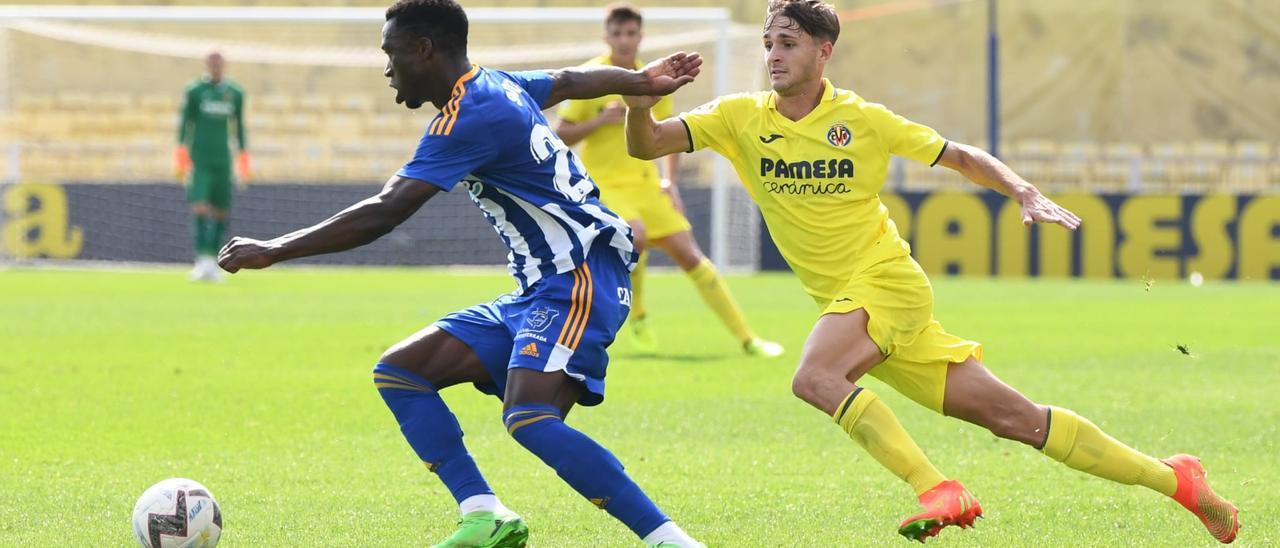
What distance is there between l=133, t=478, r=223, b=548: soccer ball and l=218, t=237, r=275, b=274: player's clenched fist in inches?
36.3

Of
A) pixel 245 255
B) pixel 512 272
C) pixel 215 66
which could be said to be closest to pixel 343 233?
pixel 245 255

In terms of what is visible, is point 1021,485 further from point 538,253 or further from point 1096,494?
point 538,253

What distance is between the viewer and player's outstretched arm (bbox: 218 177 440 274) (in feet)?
14.5

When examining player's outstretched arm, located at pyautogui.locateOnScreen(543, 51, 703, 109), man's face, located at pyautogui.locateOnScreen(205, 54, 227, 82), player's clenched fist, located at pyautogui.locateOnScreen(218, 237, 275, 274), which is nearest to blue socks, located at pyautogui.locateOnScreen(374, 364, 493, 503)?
player's clenched fist, located at pyautogui.locateOnScreen(218, 237, 275, 274)

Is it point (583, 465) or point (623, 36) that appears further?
point (623, 36)

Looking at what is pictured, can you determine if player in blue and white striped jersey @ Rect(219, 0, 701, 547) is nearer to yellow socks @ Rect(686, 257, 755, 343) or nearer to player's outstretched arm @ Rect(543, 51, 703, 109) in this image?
player's outstretched arm @ Rect(543, 51, 703, 109)

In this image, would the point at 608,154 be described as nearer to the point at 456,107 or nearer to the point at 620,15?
the point at 620,15

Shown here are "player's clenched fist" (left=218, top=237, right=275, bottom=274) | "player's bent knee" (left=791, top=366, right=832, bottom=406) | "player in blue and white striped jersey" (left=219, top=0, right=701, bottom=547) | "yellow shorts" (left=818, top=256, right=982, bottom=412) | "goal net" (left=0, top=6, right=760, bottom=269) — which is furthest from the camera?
"goal net" (left=0, top=6, right=760, bottom=269)

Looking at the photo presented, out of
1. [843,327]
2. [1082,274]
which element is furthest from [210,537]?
[1082,274]

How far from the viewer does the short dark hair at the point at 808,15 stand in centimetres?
533

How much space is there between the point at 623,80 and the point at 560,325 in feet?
3.13

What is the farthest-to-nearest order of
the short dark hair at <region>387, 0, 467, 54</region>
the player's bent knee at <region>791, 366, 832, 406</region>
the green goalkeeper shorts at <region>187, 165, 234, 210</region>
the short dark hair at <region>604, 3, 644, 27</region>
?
the green goalkeeper shorts at <region>187, 165, 234, 210</region> < the short dark hair at <region>604, 3, 644, 27</region> < the player's bent knee at <region>791, 366, 832, 406</region> < the short dark hair at <region>387, 0, 467, 54</region>

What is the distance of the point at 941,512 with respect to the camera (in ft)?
15.3

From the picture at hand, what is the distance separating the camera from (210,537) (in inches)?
199
